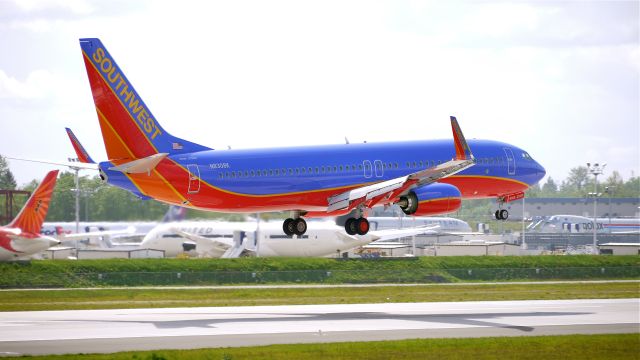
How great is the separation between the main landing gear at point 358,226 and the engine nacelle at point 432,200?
2781 millimetres

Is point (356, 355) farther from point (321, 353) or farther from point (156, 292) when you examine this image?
point (156, 292)

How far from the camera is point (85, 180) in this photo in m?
100

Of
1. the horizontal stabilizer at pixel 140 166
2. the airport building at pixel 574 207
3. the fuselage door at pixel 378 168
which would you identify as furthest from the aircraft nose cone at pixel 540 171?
the airport building at pixel 574 207

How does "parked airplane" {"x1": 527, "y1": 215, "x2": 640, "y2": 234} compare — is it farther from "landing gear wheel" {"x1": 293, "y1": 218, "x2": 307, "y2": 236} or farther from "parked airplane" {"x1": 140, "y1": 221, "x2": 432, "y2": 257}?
"landing gear wheel" {"x1": 293, "y1": 218, "x2": 307, "y2": 236}

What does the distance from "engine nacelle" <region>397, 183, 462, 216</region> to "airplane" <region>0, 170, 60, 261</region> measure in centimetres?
3216

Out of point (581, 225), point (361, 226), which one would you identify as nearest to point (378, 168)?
point (361, 226)

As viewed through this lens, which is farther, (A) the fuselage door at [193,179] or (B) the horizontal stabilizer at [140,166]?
Result: (A) the fuselage door at [193,179]

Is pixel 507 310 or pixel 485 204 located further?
pixel 485 204

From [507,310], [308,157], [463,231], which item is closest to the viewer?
[507,310]

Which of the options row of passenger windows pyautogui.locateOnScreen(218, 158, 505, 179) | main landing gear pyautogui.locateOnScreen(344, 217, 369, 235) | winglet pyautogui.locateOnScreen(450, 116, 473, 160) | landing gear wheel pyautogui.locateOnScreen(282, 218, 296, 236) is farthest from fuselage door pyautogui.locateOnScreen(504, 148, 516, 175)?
landing gear wheel pyautogui.locateOnScreen(282, 218, 296, 236)

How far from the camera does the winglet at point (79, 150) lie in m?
55.4

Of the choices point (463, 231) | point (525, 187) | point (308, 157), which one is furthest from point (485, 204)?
point (308, 157)

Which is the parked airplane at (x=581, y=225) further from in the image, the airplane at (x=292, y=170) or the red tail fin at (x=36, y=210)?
the red tail fin at (x=36, y=210)

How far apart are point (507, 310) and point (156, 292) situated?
2335cm
